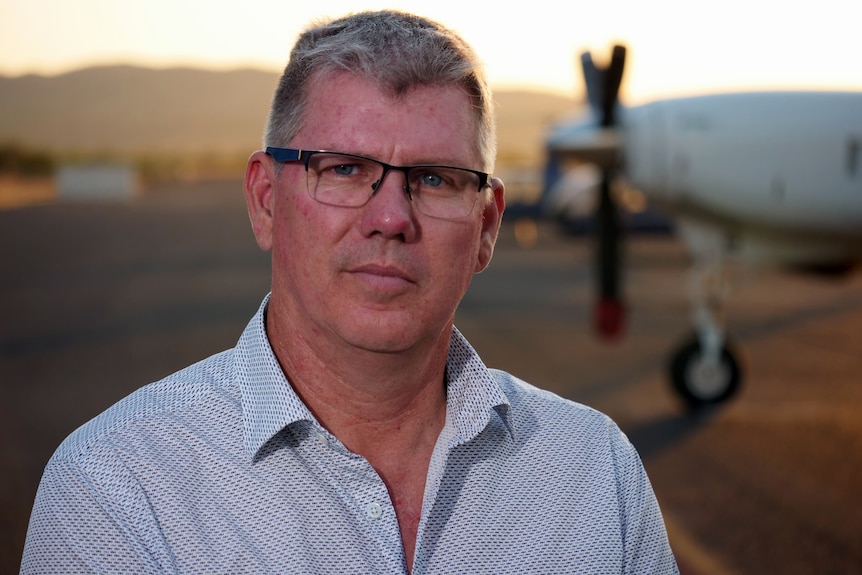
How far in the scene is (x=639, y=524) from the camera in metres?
1.92

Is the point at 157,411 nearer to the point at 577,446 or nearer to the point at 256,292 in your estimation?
the point at 577,446

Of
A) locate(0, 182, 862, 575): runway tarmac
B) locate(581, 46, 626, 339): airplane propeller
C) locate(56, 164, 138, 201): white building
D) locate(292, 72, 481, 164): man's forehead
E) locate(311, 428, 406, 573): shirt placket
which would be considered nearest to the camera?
locate(311, 428, 406, 573): shirt placket

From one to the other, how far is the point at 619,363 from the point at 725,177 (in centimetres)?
353

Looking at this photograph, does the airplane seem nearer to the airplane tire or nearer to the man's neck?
the airplane tire

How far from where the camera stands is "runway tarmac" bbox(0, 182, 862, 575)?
625cm

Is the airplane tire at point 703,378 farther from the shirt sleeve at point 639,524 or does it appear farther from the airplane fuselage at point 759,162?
the shirt sleeve at point 639,524

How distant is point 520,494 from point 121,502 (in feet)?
2.35

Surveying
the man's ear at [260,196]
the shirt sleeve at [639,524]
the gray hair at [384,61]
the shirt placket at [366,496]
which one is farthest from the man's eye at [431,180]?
the shirt sleeve at [639,524]

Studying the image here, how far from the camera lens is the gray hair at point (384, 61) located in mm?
1781

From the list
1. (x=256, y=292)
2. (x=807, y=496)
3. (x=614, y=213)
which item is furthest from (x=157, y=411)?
(x=256, y=292)

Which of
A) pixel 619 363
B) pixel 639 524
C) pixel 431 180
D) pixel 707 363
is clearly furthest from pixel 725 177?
pixel 431 180

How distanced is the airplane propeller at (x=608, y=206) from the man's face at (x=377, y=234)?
786cm

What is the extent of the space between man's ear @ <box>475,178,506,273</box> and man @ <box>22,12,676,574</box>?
0.36ft

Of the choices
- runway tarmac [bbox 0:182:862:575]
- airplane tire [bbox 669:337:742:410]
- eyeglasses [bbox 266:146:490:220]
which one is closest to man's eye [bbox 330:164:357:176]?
eyeglasses [bbox 266:146:490:220]
